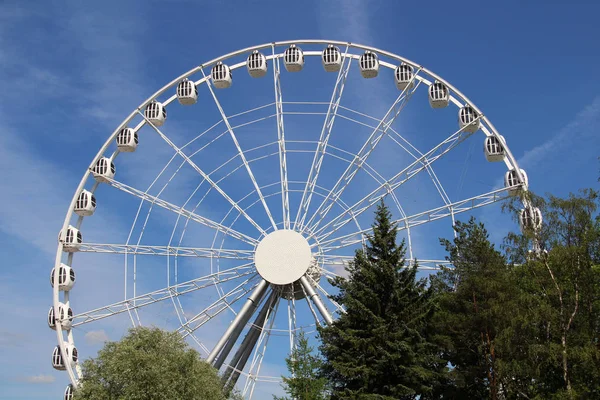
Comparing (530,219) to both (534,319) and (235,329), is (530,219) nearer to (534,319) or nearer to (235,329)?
(534,319)

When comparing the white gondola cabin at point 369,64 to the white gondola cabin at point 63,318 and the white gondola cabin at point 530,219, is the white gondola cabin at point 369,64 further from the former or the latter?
the white gondola cabin at point 63,318

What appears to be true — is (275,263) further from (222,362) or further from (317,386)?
(317,386)

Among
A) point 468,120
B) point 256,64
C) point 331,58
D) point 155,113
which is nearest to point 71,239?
point 155,113

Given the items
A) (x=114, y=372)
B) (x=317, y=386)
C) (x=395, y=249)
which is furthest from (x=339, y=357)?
(x=114, y=372)

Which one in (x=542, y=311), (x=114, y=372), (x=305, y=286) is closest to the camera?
(x=542, y=311)

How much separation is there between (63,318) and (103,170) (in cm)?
752

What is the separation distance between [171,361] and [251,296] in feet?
16.1

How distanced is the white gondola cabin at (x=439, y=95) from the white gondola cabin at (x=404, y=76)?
3.92ft

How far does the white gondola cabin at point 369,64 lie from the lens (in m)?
35.4

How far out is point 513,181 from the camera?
107ft

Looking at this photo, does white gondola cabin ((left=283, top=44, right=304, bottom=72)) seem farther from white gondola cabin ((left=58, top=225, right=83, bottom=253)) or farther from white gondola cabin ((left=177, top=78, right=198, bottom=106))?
white gondola cabin ((left=58, top=225, right=83, bottom=253))

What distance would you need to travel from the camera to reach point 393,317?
2700 centimetres

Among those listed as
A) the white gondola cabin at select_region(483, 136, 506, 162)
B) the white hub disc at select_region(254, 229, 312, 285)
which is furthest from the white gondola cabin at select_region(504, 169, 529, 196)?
the white hub disc at select_region(254, 229, 312, 285)

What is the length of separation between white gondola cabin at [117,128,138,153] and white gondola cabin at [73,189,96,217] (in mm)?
2864
